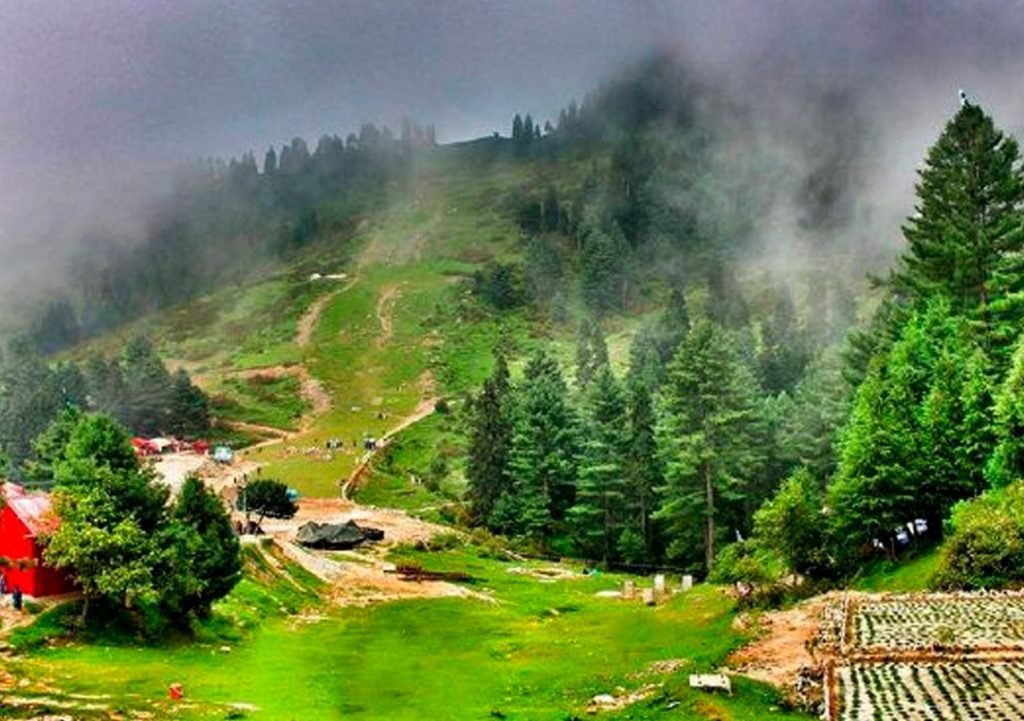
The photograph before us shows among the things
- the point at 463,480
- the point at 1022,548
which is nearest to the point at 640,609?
the point at 1022,548

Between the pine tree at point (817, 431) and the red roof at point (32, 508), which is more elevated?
the red roof at point (32, 508)

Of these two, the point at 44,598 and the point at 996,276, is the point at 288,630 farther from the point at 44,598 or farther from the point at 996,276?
the point at 996,276

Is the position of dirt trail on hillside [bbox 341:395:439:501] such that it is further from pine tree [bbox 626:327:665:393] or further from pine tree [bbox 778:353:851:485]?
pine tree [bbox 778:353:851:485]

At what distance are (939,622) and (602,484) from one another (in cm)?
6396

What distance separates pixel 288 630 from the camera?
62.3 m

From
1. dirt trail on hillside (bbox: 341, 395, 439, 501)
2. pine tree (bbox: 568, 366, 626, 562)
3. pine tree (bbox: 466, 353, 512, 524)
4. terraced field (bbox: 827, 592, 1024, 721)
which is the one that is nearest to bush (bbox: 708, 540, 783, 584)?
terraced field (bbox: 827, 592, 1024, 721)

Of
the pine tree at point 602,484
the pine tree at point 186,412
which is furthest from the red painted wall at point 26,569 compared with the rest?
the pine tree at point 186,412

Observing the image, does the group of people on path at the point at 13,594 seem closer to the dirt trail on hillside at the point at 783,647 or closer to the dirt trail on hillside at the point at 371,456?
the dirt trail on hillside at the point at 783,647

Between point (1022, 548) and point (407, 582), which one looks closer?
point (1022, 548)

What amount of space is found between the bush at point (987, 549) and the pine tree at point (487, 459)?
65852 millimetres

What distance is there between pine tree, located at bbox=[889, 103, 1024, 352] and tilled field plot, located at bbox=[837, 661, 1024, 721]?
4911 centimetres

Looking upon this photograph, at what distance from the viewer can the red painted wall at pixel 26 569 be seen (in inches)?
2103

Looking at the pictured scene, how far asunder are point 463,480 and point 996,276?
3266 inches

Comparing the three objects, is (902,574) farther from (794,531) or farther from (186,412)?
(186,412)
